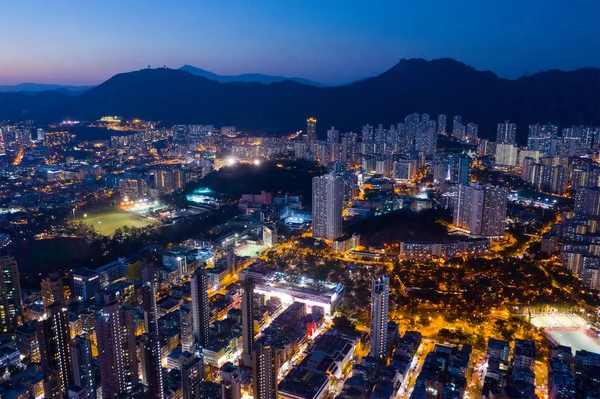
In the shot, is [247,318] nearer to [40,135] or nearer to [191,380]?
[191,380]

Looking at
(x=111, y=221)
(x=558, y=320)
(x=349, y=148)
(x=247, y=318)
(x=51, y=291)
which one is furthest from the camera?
(x=349, y=148)

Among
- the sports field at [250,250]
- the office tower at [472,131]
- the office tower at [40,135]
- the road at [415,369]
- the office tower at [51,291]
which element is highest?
the office tower at [472,131]

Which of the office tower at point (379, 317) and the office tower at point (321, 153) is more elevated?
the office tower at point (321, 153)

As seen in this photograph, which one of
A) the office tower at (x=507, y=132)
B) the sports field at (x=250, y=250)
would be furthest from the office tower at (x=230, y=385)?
the office tower at (x=507, y=132)

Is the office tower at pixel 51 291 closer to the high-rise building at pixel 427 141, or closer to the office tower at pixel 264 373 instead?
the office tower at pixel 264 373

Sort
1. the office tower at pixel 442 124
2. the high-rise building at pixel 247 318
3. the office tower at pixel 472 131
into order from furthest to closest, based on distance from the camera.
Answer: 1. the office tower at pixel 442 124
2. the office tower at pixel 472 131
3. the high-rise building at pixel 247 318

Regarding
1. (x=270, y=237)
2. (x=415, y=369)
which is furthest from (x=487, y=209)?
(x=415, y=369)

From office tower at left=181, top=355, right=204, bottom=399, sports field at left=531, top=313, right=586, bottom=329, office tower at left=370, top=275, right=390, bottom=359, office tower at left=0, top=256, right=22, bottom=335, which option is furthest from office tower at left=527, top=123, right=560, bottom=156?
office tower at left=0, top=256, right=22, bottom=335

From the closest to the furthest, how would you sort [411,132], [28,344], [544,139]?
[28,344] → [544,139] → [411,132]

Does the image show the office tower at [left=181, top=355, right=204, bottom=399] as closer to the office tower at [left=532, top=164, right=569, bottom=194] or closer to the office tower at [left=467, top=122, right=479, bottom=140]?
the office tower at [left=532, top=164, right=569, bottom=194]
